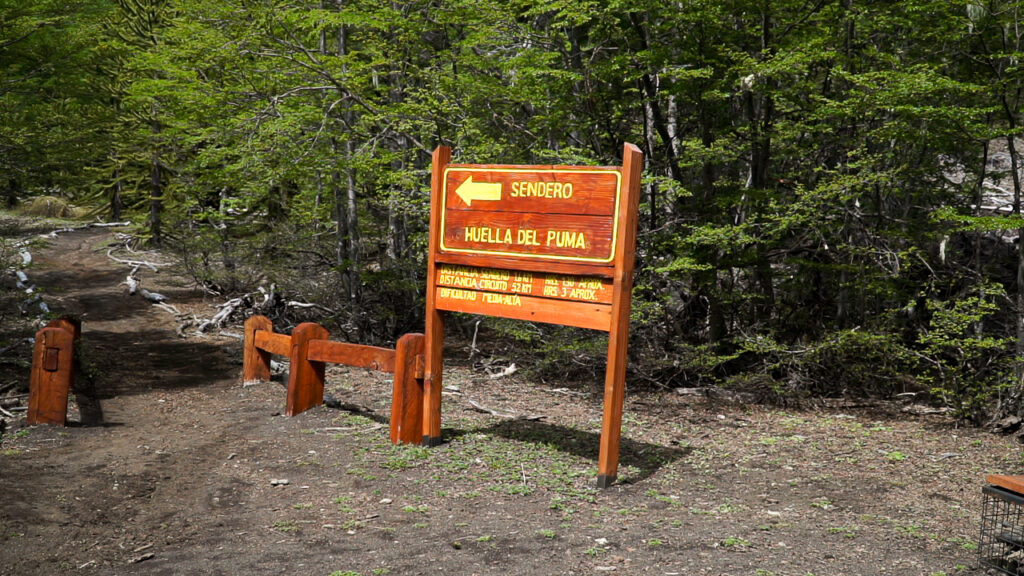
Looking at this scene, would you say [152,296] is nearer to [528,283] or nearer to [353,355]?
[353,355]

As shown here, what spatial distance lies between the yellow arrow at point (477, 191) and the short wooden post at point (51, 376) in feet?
13.1

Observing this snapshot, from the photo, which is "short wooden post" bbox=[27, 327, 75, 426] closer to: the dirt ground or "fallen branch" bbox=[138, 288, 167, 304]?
the dirt ground

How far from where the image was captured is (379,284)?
12836 mm

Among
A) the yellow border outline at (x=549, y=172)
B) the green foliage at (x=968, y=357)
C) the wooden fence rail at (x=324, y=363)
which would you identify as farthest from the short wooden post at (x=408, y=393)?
the green foliage at (x=968, y=357)

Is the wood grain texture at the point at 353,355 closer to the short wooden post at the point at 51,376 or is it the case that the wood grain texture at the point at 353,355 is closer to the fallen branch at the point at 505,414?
the fallen branch at the point at 505,414

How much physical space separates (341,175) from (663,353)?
17.8ft

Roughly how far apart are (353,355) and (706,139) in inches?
216

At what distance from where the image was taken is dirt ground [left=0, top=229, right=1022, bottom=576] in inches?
177

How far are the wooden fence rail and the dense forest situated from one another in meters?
2.67

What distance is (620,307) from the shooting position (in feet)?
18.6

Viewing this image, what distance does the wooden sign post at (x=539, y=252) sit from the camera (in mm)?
5703

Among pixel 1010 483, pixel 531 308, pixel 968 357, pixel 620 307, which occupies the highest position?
pixel 620 307

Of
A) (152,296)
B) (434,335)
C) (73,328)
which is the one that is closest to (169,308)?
(152,296)

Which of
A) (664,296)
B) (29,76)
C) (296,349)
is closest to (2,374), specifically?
(29,76)
